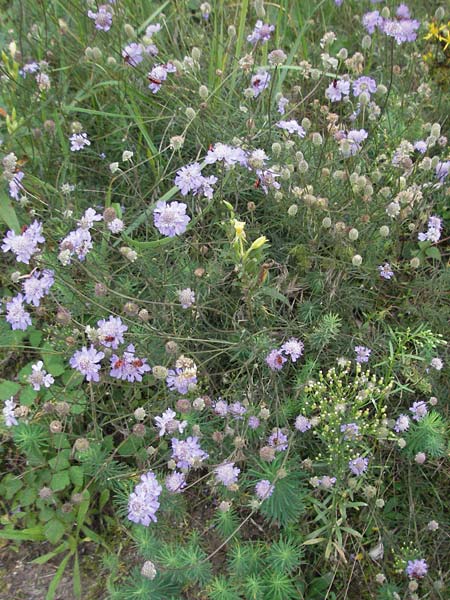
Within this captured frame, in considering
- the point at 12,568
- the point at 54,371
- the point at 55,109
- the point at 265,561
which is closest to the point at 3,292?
the point at 54,371

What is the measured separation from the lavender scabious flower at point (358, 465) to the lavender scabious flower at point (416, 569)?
0.29 meters

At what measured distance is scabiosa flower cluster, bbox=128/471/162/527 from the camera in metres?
1.62

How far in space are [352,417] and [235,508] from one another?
44cm

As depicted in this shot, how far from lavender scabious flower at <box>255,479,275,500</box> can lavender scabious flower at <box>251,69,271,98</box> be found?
133 centimetres

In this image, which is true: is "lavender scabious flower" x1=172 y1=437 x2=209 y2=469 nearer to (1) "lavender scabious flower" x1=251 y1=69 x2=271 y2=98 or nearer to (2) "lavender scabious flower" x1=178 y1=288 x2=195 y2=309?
(2) "lavender scabious flower" x1=178 y1=288 x2=195 y2=309

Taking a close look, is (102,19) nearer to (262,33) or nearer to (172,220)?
(262,33)

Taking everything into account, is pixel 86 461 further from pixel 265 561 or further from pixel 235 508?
pixel 265 561

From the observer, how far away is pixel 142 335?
1.81 meters

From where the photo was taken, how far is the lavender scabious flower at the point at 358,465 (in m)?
1.77

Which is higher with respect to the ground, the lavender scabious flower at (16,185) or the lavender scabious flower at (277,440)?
the lavender scabious flower at (16,185)

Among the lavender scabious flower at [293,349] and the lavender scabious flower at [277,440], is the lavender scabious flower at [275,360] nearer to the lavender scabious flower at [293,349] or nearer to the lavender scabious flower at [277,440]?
the lavender scabious flower at [293,349]

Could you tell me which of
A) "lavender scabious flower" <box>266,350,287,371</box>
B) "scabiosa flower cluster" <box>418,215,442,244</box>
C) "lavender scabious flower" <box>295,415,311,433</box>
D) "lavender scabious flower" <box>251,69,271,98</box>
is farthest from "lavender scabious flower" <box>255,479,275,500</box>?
"lavender scabious flower" <box>251,69,271,98</box>

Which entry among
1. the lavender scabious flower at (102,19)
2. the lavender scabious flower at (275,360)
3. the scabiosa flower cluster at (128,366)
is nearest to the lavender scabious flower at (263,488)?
the lavender scabious flower at (275,360)

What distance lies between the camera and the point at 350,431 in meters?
1.74
